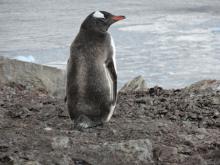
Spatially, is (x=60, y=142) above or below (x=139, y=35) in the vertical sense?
above

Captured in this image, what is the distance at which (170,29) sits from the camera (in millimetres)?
7148

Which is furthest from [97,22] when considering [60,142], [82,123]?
[60,142]

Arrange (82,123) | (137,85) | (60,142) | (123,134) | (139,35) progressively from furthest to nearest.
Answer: (139,35), (137,85), (82,123), (123,134), (60,142)

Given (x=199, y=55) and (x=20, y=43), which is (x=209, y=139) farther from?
(x=20, y=43)

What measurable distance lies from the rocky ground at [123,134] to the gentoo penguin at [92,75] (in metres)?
0.08

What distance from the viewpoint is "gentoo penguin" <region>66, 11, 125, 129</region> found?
8.48 feet

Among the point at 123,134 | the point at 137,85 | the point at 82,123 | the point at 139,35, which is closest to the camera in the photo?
the point at 123,134

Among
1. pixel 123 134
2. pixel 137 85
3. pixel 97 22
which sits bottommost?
pixel 137 85

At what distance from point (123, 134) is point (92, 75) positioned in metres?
0.32

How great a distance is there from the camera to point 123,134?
250 cm

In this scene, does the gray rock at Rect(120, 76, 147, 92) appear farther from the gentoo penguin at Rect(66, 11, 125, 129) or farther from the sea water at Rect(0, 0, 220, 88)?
the gentoo penguin at Rect(66, 11, 125, 129)

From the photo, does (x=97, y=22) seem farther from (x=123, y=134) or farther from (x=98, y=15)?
(x=123, y=134)

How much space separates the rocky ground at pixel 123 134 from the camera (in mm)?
2213

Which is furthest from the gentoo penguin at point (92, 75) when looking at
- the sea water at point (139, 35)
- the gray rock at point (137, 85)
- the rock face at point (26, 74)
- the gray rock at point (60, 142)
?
the sea water at point (139, 35)
